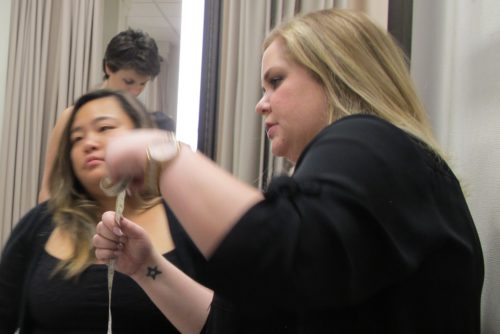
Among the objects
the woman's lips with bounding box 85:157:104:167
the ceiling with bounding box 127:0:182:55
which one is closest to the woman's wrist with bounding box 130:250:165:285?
the woman's lips with bounding box 85:157:104:167

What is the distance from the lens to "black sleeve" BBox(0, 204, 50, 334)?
4.08ft

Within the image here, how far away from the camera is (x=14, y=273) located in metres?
1.25

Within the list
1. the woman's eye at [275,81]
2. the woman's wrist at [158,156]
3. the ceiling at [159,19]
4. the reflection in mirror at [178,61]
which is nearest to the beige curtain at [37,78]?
the ceiling at [159,19]

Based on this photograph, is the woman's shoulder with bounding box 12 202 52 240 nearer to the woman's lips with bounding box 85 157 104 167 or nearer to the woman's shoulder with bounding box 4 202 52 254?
the woman's shoulder with bounding box 4 202 52 254

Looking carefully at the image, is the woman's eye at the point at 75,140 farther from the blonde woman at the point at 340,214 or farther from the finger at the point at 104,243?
the blonde woman at the point at 340,214

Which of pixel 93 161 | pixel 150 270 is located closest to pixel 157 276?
pixel 150 270

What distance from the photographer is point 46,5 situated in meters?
2.63

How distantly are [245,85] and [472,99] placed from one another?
4.02 feet

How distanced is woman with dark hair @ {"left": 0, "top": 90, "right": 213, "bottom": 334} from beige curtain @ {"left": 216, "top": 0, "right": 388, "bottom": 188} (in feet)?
2.70

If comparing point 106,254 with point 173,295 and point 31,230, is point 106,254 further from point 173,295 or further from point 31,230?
point 31,230

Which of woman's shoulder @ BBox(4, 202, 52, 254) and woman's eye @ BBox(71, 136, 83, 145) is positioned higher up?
woman's eye @ BBox(71, 136, 83, 145)

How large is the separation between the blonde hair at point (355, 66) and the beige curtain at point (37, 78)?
2055mm

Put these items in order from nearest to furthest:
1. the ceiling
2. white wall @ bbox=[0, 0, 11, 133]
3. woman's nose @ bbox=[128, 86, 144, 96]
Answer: woman's nose @ bbox=[128, 86, 144, 96]
the ceiling
white wall @ bbox=[0, 0, 11, 133]

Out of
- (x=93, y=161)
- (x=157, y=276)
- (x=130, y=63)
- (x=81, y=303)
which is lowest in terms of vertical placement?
(x=81, y=303)
